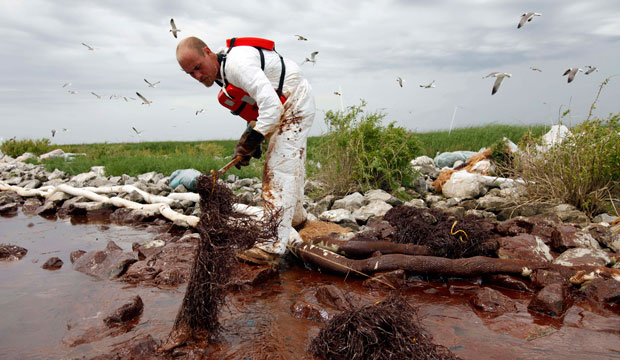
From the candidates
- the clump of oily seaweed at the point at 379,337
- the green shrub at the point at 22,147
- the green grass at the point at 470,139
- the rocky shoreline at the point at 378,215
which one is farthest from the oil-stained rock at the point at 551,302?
the green shrub at the point at 22,147

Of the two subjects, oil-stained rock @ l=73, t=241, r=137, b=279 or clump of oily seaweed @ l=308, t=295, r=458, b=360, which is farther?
oil-stained rock @ l=73, t=241, r=137, b=279

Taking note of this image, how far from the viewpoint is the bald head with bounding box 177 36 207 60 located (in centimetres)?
363

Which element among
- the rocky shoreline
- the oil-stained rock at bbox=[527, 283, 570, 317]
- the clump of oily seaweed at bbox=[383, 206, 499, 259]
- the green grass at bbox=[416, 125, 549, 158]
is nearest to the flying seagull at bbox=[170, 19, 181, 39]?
the rocky shoreline

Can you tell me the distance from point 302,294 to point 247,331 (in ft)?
2.75

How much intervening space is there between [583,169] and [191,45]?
17.5 feet

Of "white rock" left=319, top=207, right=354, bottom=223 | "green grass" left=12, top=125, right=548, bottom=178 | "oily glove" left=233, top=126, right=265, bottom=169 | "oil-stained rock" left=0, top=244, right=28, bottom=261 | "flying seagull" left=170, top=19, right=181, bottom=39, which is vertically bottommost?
"oil-stained rock" left=0, top=244, right=28, bottom=261

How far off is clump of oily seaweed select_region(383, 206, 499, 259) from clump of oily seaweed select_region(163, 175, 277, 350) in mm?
2226

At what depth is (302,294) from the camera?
11.5 ft

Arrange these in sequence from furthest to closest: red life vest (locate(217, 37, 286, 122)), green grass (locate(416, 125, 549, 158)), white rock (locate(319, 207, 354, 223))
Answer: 1. green grass (locate(416, 125, 549, 158))
2. white rock (locate(319, 207, 354, 223))
3. red life vest (locate(217, 37, 286, 122))

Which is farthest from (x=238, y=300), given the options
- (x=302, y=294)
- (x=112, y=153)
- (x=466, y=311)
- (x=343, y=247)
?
(x=112, y=153)

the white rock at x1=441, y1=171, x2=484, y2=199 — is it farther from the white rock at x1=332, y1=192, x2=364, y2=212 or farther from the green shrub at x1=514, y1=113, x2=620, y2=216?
the white rock at x1=332, y1=192, x2=364, y2=212

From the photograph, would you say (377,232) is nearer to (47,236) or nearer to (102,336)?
(102,336)

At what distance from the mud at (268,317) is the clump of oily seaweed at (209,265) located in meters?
0.12

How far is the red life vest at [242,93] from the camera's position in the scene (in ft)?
12.5
